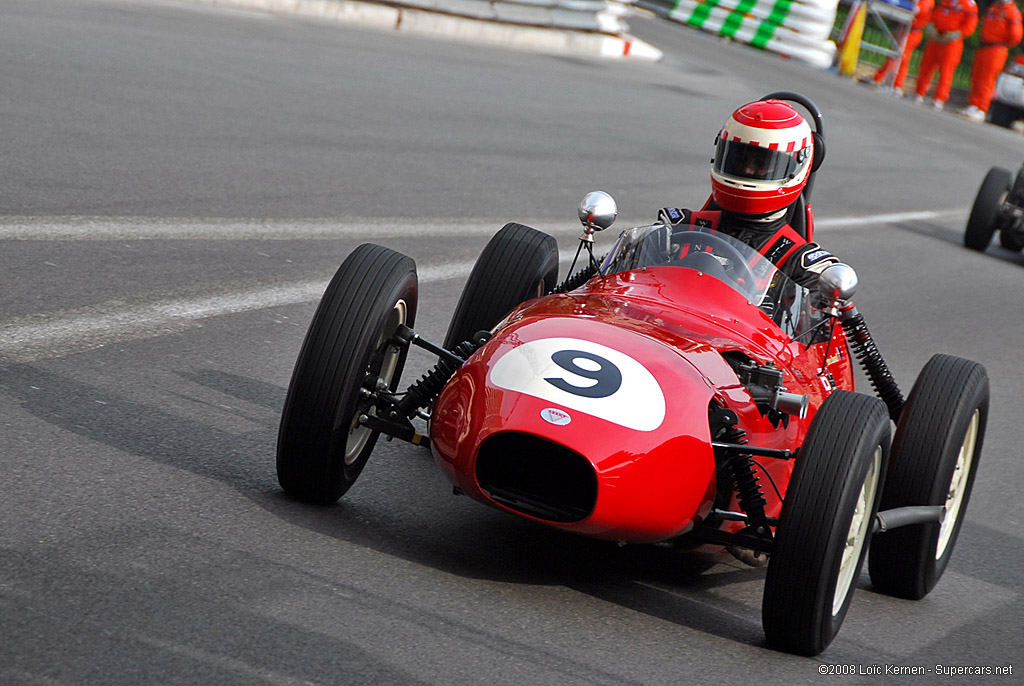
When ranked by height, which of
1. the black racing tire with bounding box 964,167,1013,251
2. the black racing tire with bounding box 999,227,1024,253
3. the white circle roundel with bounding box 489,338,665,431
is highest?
the white circle roundel with bounding box 489,338,665,431

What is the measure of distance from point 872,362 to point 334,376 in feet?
7.96

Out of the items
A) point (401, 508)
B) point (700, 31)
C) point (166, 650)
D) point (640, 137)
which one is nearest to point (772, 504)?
point (401, 508)

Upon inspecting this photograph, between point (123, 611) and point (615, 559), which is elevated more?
point (123, 611)

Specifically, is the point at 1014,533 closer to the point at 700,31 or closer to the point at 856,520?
the point at 856,520

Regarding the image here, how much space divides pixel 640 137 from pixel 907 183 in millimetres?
3954

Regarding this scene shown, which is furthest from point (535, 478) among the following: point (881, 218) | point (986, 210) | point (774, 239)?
point (881, 218)

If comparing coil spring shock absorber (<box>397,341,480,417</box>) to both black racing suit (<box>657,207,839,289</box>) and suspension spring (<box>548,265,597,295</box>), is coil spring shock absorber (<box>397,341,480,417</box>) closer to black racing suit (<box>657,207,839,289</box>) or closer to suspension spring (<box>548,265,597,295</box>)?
suspension spring (<box>548,265,597,295</box>)

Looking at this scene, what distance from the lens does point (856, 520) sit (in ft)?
13.2

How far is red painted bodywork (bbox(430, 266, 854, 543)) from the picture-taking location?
365 cm

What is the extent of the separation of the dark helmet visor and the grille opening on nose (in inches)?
83.2

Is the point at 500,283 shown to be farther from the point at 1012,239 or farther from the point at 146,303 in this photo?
the point at 1012,239

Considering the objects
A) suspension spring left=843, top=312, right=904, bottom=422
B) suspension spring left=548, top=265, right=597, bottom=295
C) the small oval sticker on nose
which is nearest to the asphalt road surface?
the small oval sticker on nose

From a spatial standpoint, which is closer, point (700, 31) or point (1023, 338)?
point (1023, 338)

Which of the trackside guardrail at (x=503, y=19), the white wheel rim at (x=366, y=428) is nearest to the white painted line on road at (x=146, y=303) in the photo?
the white wheel rim at (x=366, y=428)
